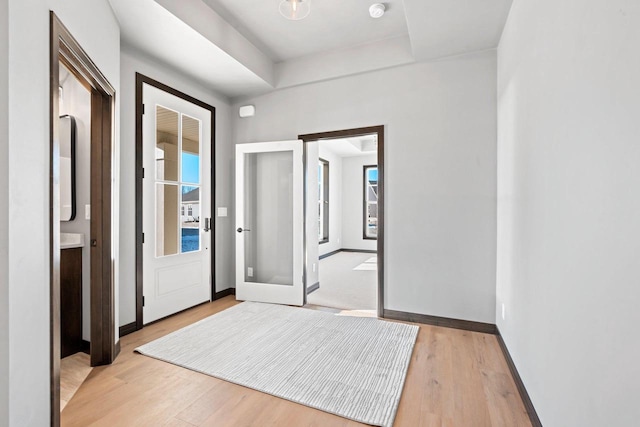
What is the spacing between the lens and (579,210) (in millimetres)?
1196

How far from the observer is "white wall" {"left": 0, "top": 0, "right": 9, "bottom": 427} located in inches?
43.1

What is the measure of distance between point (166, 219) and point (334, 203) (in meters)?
5.35

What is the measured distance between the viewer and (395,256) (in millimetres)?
3414

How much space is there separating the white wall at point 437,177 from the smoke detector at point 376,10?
640 mm

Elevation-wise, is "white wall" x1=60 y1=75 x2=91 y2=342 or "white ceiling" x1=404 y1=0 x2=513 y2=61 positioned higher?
"white ceiling" x1=404 y1=0 x2=513 y2=61

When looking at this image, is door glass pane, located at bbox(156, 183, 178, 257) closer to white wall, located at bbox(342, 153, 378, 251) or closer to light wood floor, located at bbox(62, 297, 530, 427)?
light wood floor, located at bbox(62, 297, 530, 427)

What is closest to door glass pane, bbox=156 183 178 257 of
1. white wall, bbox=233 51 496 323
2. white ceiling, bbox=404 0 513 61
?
white wall, bbox=233 51 496 323

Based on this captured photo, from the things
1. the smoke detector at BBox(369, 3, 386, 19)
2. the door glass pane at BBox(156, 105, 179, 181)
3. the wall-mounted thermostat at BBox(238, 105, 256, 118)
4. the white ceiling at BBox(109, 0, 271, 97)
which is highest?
the smoke detector at BBox(369, 3, 386, 19)

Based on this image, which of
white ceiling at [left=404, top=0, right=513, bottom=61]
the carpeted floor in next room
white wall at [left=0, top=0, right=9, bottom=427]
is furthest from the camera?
the carpeted floor in next room

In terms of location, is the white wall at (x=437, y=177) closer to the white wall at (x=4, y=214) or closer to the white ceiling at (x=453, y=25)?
the white ceiling at (x=453, y=25)

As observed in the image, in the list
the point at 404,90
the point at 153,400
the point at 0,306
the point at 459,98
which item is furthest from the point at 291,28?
the point at 153,400

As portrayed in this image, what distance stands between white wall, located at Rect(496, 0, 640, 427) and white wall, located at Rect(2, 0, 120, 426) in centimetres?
201

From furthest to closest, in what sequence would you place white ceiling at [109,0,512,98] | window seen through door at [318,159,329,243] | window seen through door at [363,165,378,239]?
1. window seen through door at [363,165,378,239]
2. window seen through door at [318,159,329,243]
3. white ceiling at [109,0,512,98]

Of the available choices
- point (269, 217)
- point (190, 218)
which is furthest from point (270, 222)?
point (190, 218)
